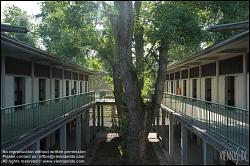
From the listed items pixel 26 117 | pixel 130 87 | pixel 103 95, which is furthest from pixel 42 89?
pixel 103 95

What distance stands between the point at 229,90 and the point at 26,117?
9.83 meters

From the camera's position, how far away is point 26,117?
516 inches

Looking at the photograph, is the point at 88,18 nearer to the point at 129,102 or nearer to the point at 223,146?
the point at 129,102

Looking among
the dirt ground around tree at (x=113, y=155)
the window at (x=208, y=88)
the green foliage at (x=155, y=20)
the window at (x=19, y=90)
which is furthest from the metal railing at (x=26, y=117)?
the window at (x=208, y=88)

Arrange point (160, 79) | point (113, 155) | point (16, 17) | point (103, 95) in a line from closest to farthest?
point (160, 79), point (113, 155), point (103, 95), point (16, 17)

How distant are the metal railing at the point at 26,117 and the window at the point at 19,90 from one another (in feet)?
5.54

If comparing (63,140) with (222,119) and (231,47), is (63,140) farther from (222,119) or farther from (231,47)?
(231,47)

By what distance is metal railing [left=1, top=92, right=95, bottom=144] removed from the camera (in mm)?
11047

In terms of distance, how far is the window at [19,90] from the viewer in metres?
17.3

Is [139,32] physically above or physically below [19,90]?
above

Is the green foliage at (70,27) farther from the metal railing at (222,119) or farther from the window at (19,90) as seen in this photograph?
the metal railing at (222,119)

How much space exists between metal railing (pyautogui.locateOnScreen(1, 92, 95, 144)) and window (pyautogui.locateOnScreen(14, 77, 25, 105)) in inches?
66.4

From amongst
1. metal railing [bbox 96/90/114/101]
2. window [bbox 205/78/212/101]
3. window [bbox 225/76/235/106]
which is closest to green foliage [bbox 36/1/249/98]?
window [bbox 225/76/235/106]

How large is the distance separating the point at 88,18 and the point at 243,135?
11.2 metres
